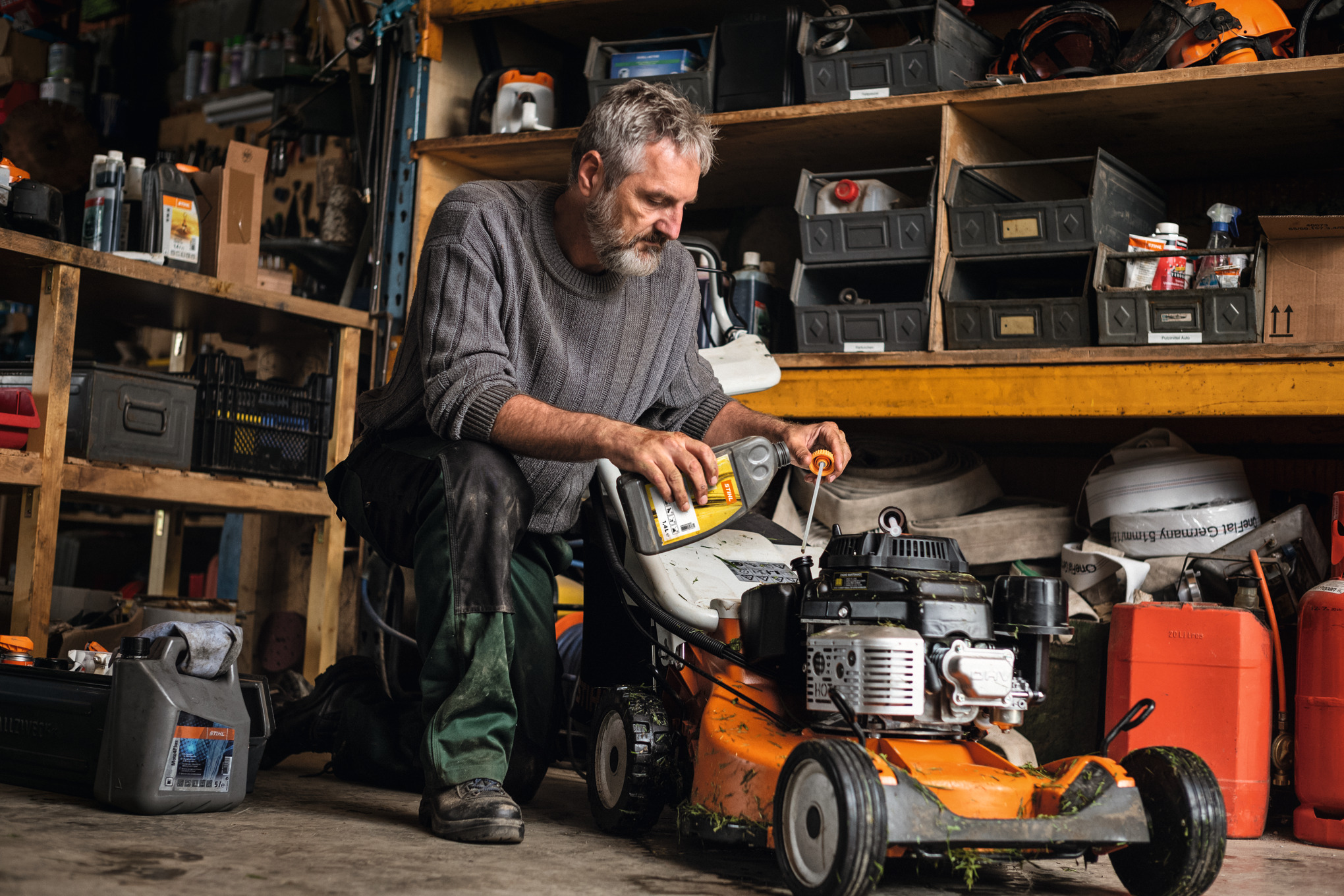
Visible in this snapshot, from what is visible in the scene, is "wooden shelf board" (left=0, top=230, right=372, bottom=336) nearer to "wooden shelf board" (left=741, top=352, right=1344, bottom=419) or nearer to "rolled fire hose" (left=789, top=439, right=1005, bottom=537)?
"wooden shelf board" (left=741, top=352, right=1344, bottom=419)

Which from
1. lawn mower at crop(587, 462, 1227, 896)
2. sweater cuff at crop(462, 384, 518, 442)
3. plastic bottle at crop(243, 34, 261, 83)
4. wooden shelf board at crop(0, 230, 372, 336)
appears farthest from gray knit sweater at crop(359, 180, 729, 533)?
plastic bottle at crop(243, 34, 261, 83)

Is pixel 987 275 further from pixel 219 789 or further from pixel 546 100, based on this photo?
pixel 219 789

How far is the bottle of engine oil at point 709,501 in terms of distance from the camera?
1.91m

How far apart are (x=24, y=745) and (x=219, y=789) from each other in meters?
0.40

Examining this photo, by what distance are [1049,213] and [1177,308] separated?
36 cm

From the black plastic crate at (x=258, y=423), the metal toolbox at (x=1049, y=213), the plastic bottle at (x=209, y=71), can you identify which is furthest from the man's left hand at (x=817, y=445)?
the plastic bottle at (x=209, y=71)

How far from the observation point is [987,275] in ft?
10.2

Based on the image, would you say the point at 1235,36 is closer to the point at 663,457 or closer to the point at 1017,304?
the point at 1017,304

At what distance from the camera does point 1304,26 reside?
8.83 feet

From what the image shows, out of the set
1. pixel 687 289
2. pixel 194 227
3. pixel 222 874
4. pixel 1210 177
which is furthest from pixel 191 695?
pixel 1210 177

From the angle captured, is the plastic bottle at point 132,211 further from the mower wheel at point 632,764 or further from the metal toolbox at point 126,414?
the mower wheel at point 632,764

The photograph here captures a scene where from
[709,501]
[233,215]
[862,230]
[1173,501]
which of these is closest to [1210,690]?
[1173,501]

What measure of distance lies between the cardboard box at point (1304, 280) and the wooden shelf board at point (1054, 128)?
34 centimetres

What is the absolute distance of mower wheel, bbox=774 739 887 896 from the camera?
54.2 inches
